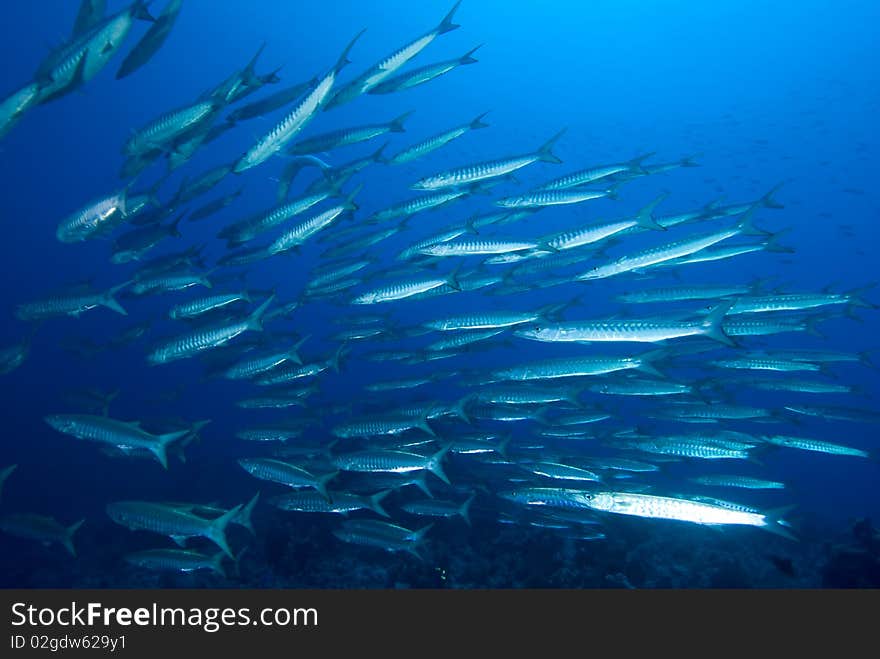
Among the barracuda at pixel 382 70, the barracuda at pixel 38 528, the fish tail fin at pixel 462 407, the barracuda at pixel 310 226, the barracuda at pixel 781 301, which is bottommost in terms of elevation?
the barracuda at pixel 38 528

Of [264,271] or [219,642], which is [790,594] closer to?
[219,642]

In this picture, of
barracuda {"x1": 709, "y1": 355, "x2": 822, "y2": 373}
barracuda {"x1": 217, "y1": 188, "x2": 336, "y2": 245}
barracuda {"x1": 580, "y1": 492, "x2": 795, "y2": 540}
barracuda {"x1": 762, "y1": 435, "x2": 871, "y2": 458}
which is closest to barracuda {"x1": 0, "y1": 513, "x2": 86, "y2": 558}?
barracuda {"x1": 217, "y1": 188, "x2": 336, "y2": 245}

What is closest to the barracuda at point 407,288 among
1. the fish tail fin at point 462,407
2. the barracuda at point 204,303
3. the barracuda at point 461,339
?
the barracuda at point 461,339

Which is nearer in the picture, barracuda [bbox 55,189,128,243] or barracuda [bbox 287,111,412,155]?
barracuda [bbox 55,189,128,243]

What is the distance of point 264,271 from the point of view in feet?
200

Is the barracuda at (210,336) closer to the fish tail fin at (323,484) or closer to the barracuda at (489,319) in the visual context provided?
the fish tail fin at (323,484)

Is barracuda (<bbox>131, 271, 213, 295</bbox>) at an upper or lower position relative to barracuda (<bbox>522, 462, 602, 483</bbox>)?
upper

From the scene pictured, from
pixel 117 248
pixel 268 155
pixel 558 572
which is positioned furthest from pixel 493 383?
pixel 117 248

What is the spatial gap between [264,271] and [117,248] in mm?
56640

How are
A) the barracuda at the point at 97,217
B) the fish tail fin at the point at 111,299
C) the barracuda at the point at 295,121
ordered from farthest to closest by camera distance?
the fish tail fin at the point at 111,299 < the barracuda at the point at 97,217 < the barracuda at the point at 295,121

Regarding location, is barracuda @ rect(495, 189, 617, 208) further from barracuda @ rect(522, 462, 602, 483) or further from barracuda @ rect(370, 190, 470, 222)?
barracuda @ rect(522, 462, 602, 483)

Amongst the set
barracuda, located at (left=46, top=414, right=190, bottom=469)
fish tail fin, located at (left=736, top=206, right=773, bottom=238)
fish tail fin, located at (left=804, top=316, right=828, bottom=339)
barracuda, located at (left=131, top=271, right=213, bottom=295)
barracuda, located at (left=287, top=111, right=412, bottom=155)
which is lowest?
barracuda, located at (left=46, top=414, right=190, bottom=469)

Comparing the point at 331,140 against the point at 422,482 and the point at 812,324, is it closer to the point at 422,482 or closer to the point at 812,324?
the point at 422,482

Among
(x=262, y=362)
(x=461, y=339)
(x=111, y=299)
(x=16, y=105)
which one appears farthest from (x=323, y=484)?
(x=16, y=105)
